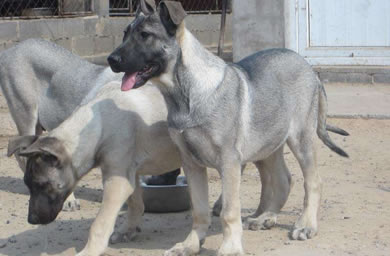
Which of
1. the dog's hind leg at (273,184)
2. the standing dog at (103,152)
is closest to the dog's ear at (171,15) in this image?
the standing dog at (103,152)

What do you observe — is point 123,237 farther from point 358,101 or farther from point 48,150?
point 358,101

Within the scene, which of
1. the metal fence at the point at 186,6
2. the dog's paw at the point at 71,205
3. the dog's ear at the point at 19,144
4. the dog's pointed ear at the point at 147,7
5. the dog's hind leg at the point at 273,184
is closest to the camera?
the dog's pointed ear at the point at 147,7

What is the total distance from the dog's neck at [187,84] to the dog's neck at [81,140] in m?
0.58

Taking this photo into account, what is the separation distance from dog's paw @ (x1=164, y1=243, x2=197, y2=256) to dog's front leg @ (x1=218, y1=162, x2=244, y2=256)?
0.89 feet

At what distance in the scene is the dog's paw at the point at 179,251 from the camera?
5711 mm

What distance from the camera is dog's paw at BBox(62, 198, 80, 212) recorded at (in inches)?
284

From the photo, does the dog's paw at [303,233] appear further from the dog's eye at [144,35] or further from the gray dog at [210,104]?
the dog's eye at [144,35]

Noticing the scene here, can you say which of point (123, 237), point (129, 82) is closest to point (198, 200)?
point (123, 237)

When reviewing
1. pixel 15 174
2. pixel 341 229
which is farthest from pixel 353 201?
pixel 15 174

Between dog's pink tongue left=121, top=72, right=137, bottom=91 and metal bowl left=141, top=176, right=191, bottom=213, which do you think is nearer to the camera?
dog's pink tongue left=121, top=72, right=137, bottom=91

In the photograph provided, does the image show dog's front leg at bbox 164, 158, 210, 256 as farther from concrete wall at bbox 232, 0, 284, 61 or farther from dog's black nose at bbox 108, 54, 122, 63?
concrete wall at bbox 232, 0, 284, 61

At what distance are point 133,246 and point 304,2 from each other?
680cm

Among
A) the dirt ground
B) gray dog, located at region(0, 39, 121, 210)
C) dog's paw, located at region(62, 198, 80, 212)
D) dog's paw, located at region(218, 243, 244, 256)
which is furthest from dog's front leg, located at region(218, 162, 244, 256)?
gray dog, located at region(0, 39, 121, 210)

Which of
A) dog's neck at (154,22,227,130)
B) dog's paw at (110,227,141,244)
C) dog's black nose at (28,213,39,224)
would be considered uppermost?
dog's neck at (154,22,227,130)
